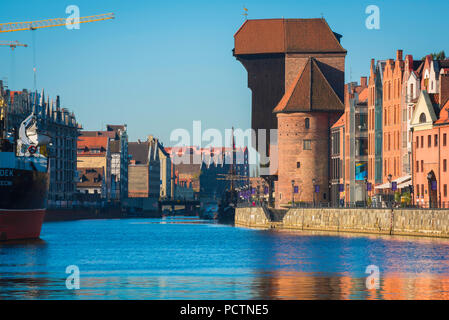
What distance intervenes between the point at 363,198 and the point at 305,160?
16830 mm

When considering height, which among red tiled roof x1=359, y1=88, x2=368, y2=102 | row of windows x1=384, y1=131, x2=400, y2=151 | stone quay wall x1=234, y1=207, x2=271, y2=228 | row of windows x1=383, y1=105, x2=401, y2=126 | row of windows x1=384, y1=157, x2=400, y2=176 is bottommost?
stone quay wall x1=234, y1=207, x2=271, y2=228

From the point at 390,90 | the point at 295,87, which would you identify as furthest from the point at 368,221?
the point at 295,87

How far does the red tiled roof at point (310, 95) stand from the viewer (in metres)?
139

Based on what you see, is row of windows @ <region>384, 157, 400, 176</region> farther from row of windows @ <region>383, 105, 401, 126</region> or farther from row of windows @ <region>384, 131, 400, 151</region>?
row of windows @ <region>383, 105, 401, 126</region>

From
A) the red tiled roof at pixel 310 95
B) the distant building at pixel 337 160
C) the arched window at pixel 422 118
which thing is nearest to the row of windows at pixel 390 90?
the arched window at pixel 422 118

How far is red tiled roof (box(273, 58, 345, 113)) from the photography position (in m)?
139

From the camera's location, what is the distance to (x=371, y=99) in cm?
11788

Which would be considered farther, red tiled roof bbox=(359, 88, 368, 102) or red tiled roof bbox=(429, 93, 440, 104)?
red tiled roof bbox=(359, 88, 368, 102)

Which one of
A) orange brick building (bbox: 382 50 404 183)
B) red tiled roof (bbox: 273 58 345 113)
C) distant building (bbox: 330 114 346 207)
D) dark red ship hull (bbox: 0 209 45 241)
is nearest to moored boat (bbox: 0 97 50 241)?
dark red ship hull (bbox: 0 209 45 241)

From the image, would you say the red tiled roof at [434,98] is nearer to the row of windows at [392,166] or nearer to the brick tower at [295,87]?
the row of windows at [392,166]

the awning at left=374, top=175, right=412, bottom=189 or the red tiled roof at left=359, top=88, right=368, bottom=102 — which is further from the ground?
the red tiled roof at left=359, top=88, right=368, bottom=102

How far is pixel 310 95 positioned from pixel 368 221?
51477mm
